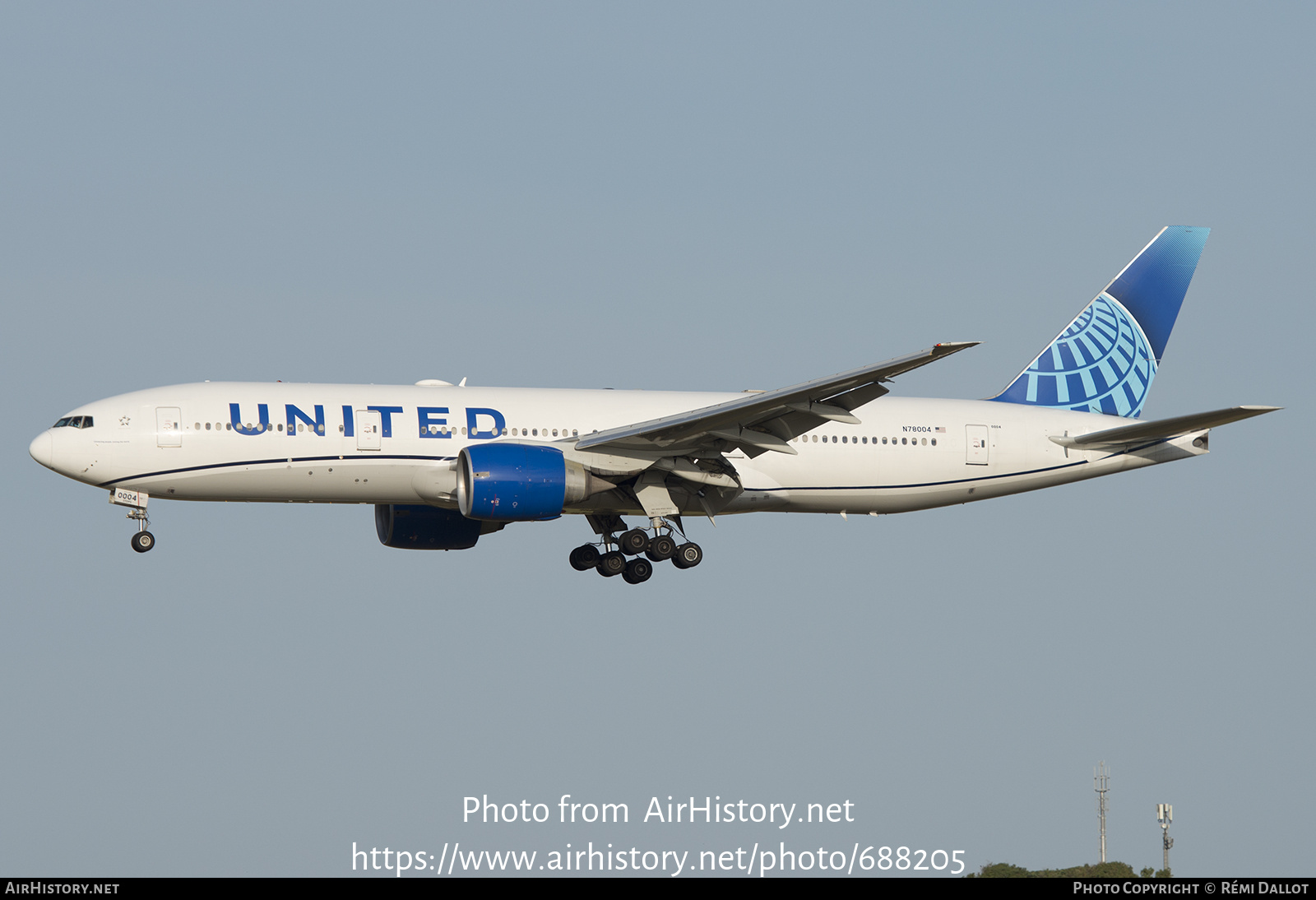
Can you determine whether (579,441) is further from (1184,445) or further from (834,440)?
(1184,445)

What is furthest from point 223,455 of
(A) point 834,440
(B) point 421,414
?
(A) point 834,440

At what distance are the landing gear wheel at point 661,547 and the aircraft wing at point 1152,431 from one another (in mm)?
9956

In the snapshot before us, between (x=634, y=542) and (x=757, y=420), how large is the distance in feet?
15.8

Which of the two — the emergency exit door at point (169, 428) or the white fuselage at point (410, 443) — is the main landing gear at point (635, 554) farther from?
the emergency exit door at point (169, 428)

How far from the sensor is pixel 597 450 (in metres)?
36.2

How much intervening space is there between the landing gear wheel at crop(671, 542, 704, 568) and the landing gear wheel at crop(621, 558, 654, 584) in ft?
2.25

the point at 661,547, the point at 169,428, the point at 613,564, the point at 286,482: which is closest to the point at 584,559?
the point at 613,564

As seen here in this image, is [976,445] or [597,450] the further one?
[976,445]

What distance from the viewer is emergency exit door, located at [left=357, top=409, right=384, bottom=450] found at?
117ft

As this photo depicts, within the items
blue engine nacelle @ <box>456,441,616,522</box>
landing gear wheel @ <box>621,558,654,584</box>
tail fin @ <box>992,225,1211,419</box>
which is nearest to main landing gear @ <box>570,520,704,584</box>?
landing gear wheel @ <box>621,558,654,584</box>

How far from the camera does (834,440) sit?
128ft

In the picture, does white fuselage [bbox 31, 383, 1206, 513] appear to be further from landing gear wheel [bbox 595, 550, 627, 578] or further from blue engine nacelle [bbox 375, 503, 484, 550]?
blue engine nacelle [bbox 375, 503, 484, 550]

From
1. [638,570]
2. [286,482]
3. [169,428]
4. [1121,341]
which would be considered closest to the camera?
[169,428]

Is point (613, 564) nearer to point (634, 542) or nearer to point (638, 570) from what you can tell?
point (638, 570)
